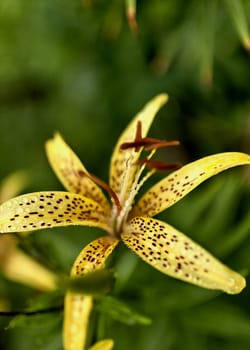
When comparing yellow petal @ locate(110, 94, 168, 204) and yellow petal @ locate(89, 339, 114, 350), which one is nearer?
yellow petal @ locate(89, 339, 114, 350)

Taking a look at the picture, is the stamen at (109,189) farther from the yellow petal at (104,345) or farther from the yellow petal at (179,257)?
the yellow petal at (104,345)

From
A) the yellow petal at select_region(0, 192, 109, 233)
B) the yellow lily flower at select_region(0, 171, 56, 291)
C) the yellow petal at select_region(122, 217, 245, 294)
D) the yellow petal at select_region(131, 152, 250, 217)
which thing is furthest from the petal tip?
the yellow lily flower at select_region(0, 171, 56, 291)

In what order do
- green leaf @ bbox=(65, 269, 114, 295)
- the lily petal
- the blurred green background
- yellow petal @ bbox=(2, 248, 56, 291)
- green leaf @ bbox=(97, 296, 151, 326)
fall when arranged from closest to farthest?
green leaf @ bbox=(65, 269, 114, 295)
the lily petal
green leaf @ bbox=(97, 296, 151, 326)
the blurred green background
yellow petal @ bbox=(2, 248, 56, 291)

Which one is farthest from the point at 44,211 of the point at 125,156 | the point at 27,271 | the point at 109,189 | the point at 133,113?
the point at 133,113

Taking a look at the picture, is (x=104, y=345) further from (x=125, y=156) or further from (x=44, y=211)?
(x=125, y=156)

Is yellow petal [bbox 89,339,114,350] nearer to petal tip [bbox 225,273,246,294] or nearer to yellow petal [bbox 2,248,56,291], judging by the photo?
petal tip [bbox 225,273,246,294]

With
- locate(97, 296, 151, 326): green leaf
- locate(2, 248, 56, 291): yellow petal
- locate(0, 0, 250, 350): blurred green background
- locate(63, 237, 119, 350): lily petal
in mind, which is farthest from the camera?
locate(2, 248, 56, 291): yellow petal

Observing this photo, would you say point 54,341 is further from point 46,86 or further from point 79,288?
point 46,86

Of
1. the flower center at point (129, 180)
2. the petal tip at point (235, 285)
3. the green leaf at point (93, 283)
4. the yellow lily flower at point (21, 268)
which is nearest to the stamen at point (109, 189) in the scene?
the flower center at point (129, 180)
